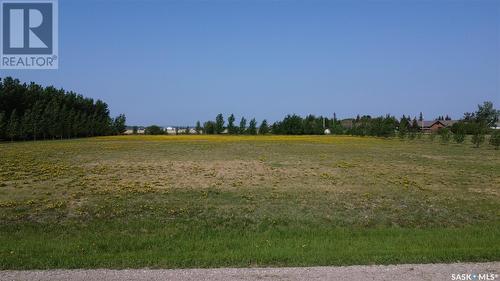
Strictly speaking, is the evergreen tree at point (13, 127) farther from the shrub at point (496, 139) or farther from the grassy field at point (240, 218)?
the shrub at point (496, 139)

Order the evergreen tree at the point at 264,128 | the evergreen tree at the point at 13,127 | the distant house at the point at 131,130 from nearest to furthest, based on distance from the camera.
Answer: the evergreen tree at the point at 13,127 < the evergreen tree at the point at 264,128 < the distant house at the point at 131,130

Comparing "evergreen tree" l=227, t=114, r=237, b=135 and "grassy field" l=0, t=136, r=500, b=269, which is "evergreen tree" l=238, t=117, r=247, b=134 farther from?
"grassy field" l=0, t=136, r=500, b=269

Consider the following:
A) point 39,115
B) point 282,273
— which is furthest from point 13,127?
point 282,273

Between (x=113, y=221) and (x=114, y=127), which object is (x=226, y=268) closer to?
(x=113, y=221)

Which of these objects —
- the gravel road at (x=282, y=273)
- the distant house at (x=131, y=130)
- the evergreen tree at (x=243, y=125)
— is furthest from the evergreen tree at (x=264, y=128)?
the gravel road at (x=282, y=273)

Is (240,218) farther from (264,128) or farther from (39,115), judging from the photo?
(264,128)

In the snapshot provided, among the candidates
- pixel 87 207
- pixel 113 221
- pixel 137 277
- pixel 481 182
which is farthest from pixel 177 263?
pixel 481 182

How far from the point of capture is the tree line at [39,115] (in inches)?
3319

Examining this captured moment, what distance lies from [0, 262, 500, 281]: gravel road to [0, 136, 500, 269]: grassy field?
0.32 m

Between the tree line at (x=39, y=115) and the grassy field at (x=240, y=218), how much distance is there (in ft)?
223

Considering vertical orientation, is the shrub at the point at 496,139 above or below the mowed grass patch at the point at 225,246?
above

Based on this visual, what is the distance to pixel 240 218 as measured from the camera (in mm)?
12844

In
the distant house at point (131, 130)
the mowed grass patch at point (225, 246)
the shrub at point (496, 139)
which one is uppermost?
the distant house at point (131, 130)

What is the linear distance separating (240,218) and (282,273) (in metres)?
5.55
